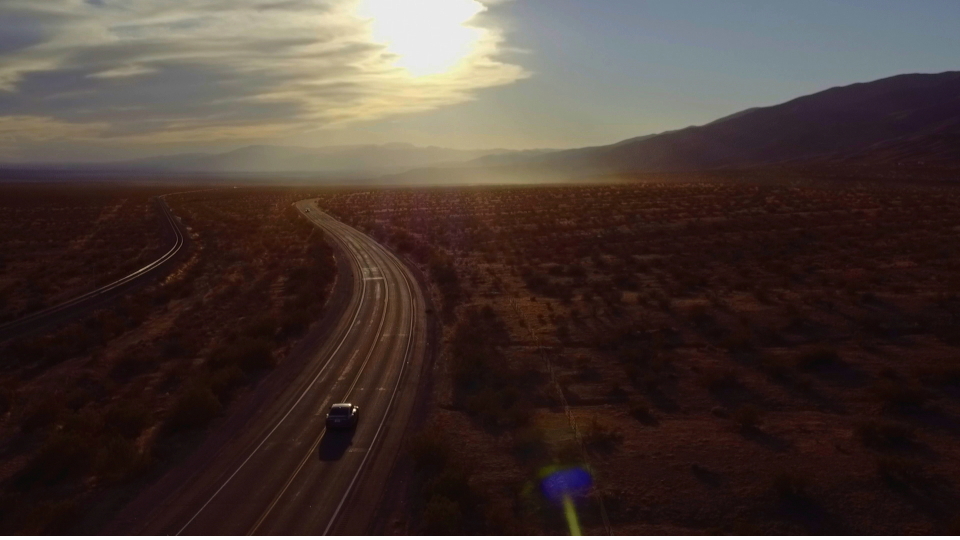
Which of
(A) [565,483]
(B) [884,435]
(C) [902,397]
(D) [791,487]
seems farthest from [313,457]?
(C) [902,397]

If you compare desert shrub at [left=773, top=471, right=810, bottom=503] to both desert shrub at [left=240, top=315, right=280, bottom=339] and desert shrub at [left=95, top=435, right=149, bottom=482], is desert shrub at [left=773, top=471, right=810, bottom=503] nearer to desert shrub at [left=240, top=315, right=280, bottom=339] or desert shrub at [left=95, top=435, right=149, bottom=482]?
desert shrub at [left=95, top=435, right=149, bottom=482]

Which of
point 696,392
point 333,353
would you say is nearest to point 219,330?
point 333,353

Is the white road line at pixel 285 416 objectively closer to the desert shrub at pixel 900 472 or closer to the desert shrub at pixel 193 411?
the desert shrub at pixel 193 411

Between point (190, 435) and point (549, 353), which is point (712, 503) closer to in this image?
point (549, 353)

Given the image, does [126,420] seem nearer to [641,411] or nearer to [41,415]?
[41,415]

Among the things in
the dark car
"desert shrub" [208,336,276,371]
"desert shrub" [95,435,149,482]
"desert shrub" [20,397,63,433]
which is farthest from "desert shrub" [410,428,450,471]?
"desert shrub" [20,397,63,433]
